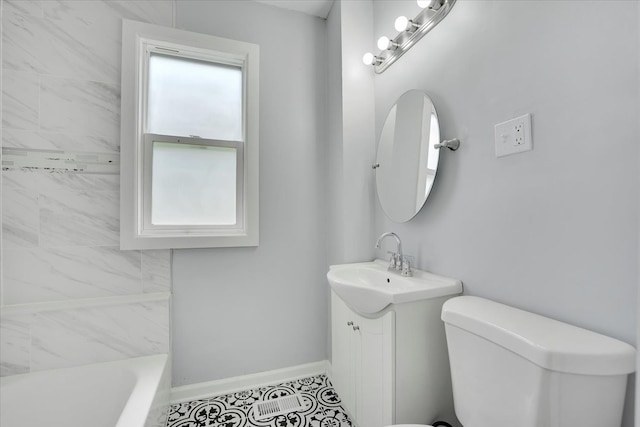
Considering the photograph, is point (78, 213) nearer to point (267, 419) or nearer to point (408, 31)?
point (267, 419)

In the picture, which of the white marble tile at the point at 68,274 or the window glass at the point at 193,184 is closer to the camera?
the white marble tile at the point at 68,274

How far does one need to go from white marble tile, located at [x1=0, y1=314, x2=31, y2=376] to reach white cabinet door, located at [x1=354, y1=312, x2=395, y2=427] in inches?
66.5

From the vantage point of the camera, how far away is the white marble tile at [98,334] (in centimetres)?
143

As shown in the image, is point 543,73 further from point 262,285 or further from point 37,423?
point 37,423

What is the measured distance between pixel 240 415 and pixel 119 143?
1715 millimetres

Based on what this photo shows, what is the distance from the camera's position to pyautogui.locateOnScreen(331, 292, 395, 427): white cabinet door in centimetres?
108

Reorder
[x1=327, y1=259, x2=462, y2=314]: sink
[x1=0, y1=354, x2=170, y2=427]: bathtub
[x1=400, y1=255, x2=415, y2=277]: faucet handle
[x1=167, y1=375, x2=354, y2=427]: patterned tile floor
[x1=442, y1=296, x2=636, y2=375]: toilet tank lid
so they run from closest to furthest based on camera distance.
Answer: [x1=442, y1=296, x2=636, y2=375]: toilet tank lid, [x1=327, y1=259, x2=462, y2=314]: sink, [x1=0, y1=354, x2=170, y2=427]: bathtub, [x1=400, y1=255, x2=415, y2=277]: faucet handle, [x1=167, y1=375, x2=354, y2=427]: patterned tile floor

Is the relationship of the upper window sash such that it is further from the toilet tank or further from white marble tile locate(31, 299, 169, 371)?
the toilet tank

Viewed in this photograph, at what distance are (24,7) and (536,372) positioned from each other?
2.71 meters

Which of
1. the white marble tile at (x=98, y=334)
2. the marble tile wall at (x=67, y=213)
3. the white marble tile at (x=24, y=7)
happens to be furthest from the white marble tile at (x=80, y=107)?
the white marble tile at (x=98, y=334)

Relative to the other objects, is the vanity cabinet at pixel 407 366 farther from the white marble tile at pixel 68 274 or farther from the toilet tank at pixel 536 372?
the white marble tile at pixel 68 274

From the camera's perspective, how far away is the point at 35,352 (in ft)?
4.64

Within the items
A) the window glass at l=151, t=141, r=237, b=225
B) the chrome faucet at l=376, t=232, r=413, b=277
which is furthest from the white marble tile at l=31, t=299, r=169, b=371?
the chrome faucet at l=376, t=232, r=413, b=277

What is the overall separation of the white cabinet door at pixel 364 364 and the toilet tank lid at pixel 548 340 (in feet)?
1.03
